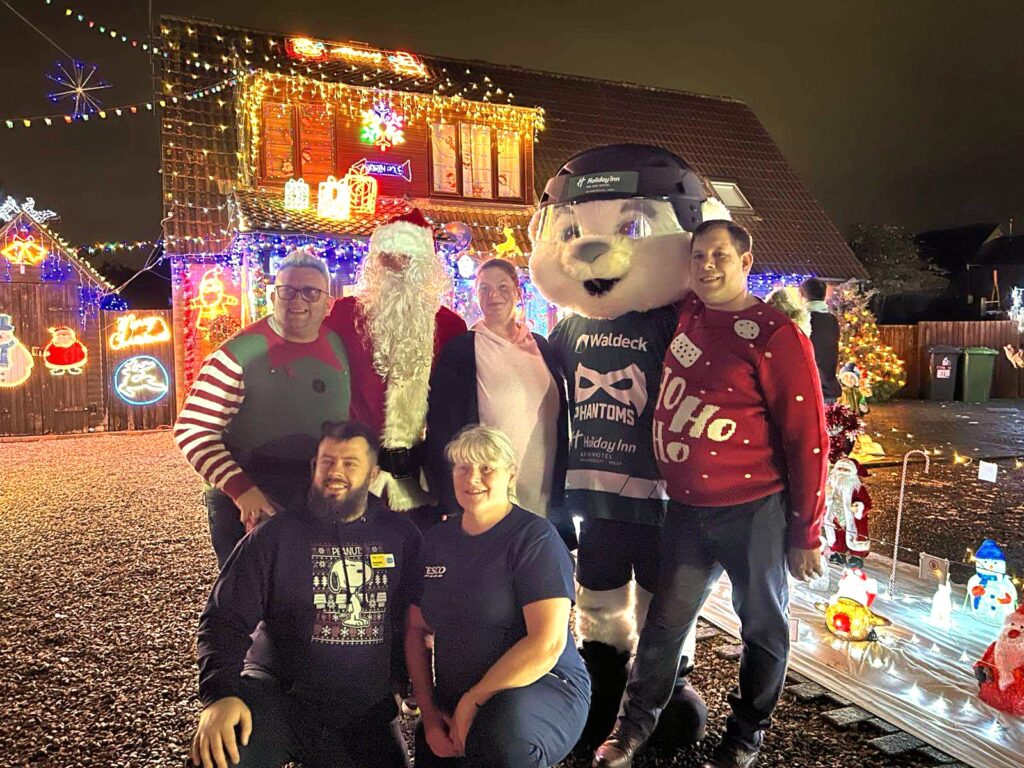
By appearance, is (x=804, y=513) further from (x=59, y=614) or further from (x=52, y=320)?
(x=52, y=320)

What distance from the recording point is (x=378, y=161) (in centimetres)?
1146

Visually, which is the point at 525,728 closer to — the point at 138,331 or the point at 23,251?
the point at 138,331

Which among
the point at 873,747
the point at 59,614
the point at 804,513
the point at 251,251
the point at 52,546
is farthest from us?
the point at 251,251

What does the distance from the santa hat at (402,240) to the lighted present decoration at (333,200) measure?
764 centimetres

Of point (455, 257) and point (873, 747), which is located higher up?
point (455, 257)

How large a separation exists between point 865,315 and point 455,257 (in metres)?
7.58

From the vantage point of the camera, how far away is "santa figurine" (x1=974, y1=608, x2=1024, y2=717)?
2934 mm

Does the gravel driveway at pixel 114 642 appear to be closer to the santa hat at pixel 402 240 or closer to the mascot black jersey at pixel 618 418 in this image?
the mascot black jersey at pixel 618 418

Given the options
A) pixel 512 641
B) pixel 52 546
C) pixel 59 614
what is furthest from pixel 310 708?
pixel 52 546

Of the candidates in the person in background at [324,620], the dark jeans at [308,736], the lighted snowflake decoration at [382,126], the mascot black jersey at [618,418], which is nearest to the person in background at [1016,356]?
the lighted snowflake decoration at [382,126]

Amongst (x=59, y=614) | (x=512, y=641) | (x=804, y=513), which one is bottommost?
(x=59, y=614)

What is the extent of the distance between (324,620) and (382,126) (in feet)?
33.8

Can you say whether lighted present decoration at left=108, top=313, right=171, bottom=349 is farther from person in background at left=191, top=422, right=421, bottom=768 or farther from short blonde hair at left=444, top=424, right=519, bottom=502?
short blonde hair at left=444, top=424, right=519, bottom=502

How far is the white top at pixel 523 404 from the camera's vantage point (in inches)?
110
